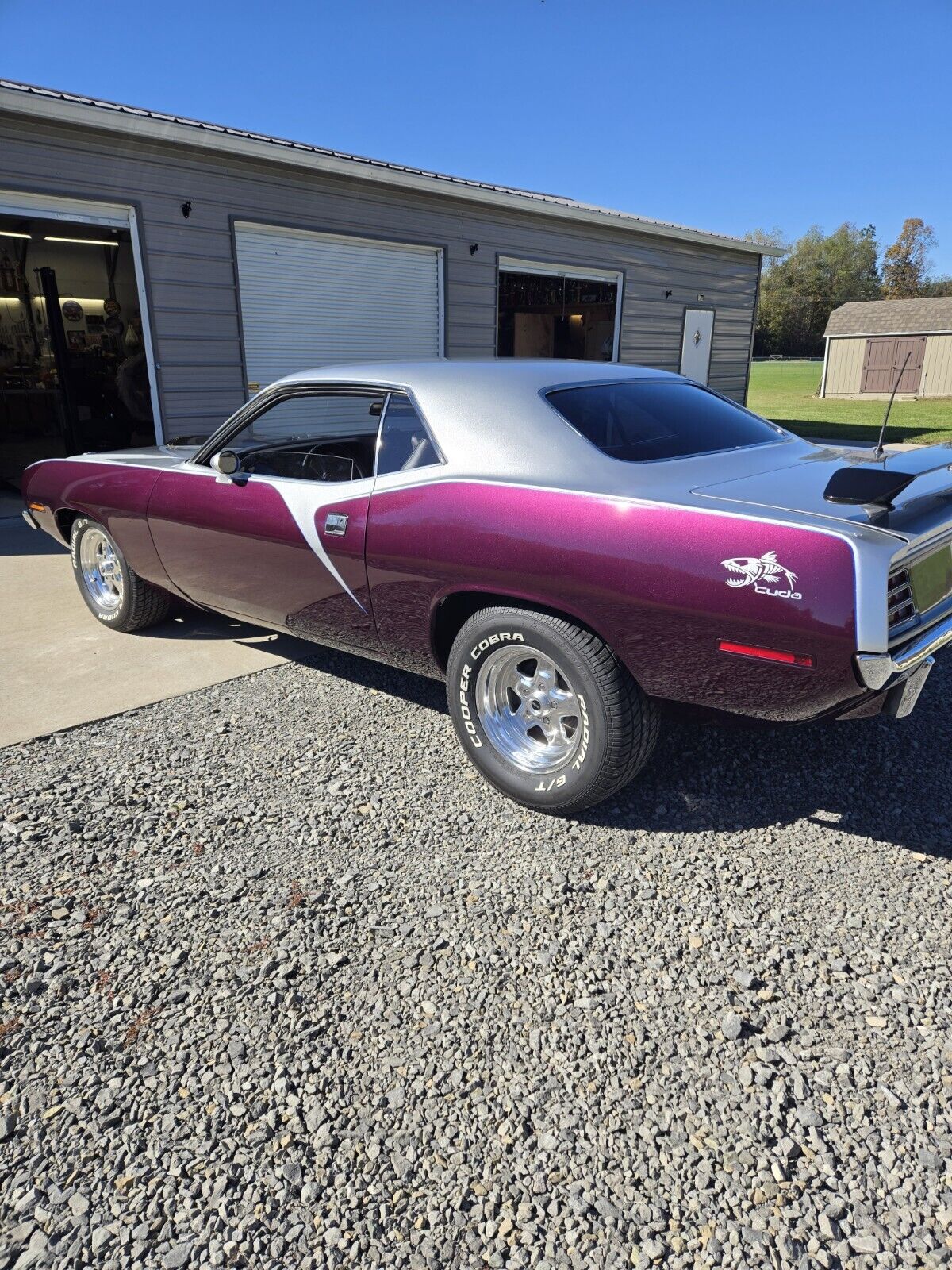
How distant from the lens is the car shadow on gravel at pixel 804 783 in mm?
2939

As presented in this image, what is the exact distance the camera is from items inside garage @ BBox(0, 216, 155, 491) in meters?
11.1

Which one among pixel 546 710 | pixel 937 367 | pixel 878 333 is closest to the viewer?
pixel 546 710

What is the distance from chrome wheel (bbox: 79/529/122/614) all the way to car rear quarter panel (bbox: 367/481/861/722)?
100.0 inches

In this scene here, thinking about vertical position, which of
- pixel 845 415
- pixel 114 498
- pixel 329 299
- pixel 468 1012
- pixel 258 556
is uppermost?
pixel 329 299

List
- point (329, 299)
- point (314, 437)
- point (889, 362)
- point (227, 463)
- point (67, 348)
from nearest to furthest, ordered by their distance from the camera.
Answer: point (227, 463) → point (314, 437) → point (329, 299) → point (67, 348) → point (889, 362)

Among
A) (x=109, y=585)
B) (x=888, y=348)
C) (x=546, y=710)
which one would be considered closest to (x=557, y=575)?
(x=546, y=710)

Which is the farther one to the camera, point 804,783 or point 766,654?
point 804,783

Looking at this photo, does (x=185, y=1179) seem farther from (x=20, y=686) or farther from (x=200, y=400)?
(x=200, y=400)

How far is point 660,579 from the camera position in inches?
98.3

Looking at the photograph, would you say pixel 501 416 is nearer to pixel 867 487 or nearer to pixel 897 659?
pixel 867 487

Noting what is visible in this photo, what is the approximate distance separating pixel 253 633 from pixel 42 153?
531 cm

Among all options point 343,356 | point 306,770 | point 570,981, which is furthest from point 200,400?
point 570,981

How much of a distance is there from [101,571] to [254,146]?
5580 mm

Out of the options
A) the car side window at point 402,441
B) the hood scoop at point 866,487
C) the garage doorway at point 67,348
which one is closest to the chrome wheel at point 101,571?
the car side window at point 402,441
